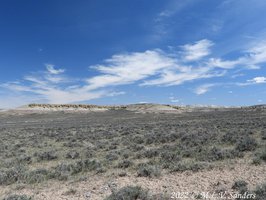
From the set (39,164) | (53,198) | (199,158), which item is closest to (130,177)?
(53,198)

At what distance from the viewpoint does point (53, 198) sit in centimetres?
902

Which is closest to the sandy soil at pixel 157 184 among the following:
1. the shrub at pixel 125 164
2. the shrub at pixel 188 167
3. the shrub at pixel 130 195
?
the shrub at pixel 188 167

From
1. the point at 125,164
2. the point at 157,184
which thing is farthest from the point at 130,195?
the point at 125,164

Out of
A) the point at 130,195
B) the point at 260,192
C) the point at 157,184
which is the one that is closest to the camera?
the point at 260,192

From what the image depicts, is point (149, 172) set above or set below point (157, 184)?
above

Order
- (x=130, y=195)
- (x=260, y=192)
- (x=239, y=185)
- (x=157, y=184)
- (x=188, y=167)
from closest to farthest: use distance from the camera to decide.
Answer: (x=260, y=192), (x=130, y=195), (x=239, y=185), (x=157, y=184), (x=188, y=167)

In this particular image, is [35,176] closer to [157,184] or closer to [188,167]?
[157,184]

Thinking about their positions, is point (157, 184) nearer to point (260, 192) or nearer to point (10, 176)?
point (260, 192)

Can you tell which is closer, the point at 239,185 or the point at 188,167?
the point at 239,185

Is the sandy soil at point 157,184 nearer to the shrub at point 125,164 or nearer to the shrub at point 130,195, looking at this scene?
the shrub at point 130,195

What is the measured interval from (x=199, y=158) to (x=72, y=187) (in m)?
5.97

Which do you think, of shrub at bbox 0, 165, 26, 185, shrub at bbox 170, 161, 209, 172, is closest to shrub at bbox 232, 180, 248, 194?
shrub at bbox 170, 161, 209, 172

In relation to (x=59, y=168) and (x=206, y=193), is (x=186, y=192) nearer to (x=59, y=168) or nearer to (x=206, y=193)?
(x=206, y=193)

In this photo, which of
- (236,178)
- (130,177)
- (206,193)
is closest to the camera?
(206,193)
